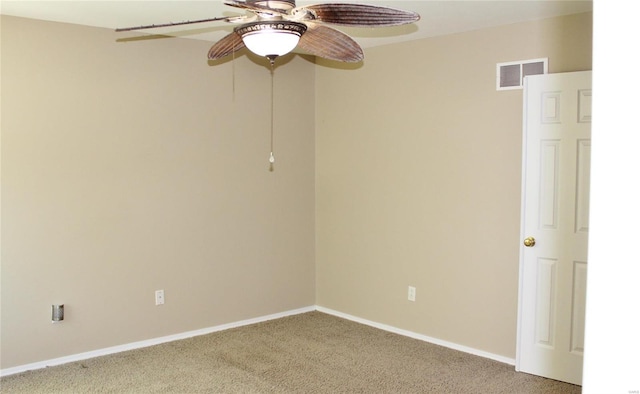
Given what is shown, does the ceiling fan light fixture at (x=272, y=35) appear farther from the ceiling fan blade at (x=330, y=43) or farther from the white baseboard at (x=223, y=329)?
the white baseboard at (x=223, y=329)

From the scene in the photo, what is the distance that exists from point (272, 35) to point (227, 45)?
53 centimetres

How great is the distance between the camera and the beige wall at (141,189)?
381cm

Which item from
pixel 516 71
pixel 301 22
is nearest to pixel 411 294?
pixel 516 71

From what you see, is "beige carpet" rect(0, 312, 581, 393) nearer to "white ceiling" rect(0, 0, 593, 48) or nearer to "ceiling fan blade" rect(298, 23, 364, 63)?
"ceiling fan blade" rect(298, 23, 364, 63)

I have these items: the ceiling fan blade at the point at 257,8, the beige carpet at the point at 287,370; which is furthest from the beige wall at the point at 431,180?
the ceiling fan blade at the point at 257,8

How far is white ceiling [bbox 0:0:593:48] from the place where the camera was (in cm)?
340

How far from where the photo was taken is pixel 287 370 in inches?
153

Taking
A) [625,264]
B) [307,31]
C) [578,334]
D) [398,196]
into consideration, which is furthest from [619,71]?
[398,196]

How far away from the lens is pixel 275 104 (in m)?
5.07

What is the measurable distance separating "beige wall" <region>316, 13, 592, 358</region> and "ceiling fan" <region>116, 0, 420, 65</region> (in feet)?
5.57

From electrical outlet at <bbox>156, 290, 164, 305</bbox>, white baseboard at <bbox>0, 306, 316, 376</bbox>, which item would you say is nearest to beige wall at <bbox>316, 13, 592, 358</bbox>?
white baseboard at <bbox>0, 306, 316, 376</bbox>

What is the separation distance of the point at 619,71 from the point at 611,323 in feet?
1.84

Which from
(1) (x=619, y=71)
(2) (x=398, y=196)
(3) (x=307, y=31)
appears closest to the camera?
(1) (x=619, y=71)

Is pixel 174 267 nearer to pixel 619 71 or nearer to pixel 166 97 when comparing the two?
pixel 166 97
